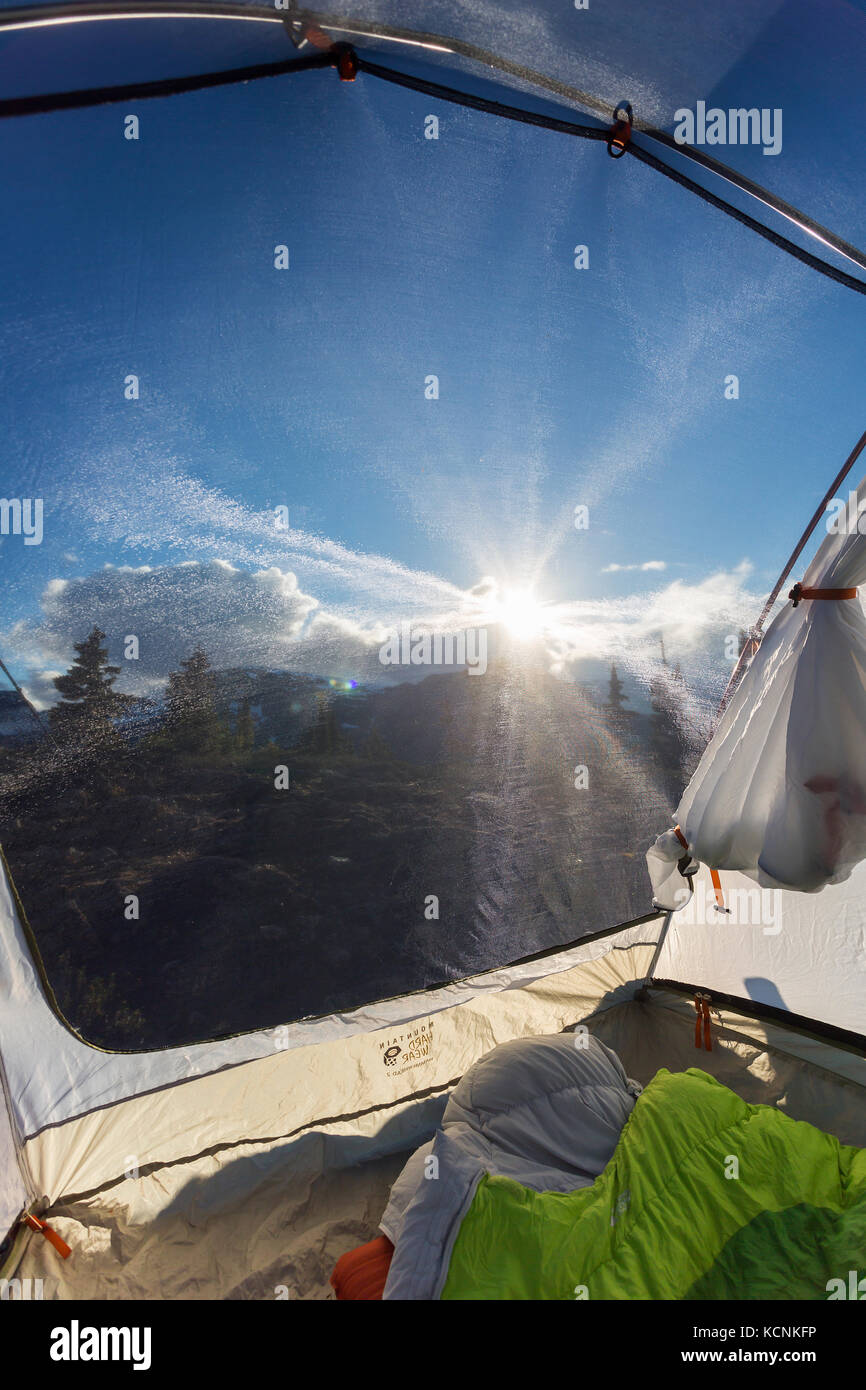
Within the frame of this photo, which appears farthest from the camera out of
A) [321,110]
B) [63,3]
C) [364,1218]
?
[364,1218]

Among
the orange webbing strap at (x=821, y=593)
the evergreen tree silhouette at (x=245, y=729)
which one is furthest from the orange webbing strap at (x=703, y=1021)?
the evergreen tree silhouette at (x=245, y=729)

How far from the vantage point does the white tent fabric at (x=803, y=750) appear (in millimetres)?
1459

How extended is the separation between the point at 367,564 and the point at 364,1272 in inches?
56.8

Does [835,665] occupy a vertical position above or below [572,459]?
below

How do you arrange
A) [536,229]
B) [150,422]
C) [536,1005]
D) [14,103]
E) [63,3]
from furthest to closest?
[536,1005] → [536,229] → [150,422] → [14,103] → [63,3]

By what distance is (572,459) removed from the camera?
6.24 feet

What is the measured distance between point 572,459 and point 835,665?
802mm

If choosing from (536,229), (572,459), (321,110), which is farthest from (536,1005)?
(321,110)

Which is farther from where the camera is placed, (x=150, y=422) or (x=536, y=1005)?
(x=536, y=1005)

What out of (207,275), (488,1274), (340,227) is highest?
(340,227)

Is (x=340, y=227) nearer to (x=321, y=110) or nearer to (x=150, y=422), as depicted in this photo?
(x=321, y=110)

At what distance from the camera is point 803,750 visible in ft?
4.89

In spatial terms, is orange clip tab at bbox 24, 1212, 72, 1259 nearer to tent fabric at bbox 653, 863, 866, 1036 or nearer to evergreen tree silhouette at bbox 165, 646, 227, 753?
evergreen tree silhouette at bbox 165, 646, 227, 753

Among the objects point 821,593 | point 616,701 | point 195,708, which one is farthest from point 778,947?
point 195,708
